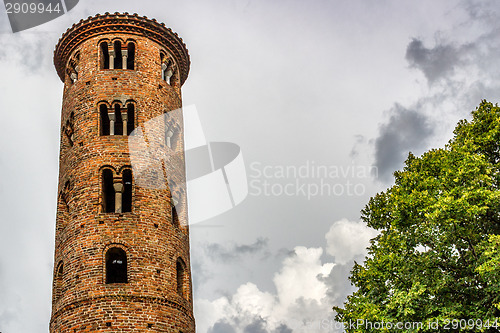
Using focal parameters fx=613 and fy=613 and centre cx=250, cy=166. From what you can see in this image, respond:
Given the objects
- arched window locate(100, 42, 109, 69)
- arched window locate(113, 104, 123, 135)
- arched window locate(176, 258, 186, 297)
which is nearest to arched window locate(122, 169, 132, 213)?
arched window locate(113, 104, 123, 135)

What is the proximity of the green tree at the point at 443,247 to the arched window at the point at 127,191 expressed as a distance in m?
10.0

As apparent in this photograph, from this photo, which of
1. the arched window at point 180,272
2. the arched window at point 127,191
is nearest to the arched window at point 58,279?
the arched window at point 127,191

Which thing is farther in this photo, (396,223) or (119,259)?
(119,259)

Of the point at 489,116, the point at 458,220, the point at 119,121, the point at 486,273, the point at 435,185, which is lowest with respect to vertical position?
the point at 486,273

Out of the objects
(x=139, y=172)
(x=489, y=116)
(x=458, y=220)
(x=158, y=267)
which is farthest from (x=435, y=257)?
(x=139, y=172)

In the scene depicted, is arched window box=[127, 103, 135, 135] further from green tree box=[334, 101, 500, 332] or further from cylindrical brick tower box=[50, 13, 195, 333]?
green tree box=[334, 101, 500, 332]

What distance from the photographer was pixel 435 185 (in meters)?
20.1

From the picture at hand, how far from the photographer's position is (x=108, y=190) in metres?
25.8

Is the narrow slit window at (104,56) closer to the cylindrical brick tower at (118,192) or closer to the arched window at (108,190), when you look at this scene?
the cylindrical brick tower at (118,192)

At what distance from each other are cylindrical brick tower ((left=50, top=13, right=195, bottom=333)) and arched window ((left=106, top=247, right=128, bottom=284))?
56 mm

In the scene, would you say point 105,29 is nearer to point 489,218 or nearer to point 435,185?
point 435,185

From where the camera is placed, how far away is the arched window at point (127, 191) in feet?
83.9

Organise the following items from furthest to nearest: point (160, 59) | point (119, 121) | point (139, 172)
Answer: point (160, 59)
point (119, 121)
point (139, 172)

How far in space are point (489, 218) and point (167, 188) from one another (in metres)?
12.9
